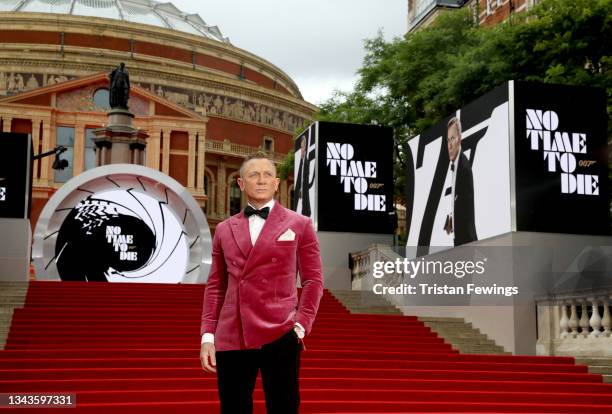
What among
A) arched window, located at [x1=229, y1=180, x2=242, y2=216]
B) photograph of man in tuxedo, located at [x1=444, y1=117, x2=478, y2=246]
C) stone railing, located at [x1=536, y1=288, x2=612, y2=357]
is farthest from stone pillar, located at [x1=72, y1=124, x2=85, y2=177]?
stone railing, located at [x1=536, y1=288, x2=612, y2=357]

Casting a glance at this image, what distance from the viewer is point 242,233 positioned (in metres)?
4.29

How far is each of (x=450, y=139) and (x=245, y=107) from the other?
154 ft

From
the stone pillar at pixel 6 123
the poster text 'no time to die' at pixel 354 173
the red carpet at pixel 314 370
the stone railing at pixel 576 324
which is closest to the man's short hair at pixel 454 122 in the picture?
the red carpet at pixel 314 370

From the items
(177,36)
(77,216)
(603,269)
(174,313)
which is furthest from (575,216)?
(177,36)

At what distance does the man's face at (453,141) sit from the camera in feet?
50.5

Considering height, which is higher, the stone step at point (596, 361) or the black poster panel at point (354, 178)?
the black poster panel at point (354, 178)

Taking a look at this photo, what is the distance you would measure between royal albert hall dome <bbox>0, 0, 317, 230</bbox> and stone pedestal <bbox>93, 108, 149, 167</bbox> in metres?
17.3

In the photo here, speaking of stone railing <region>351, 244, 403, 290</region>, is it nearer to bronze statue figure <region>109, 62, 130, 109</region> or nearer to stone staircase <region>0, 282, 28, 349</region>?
stone staircase <region>0, 282, 28, 349</region>

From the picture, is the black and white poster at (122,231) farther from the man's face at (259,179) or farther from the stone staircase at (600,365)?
the man's face at (259,179)

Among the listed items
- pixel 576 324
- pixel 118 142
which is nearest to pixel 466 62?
pixel 118 142

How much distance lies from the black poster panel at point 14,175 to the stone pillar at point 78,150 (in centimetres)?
2980

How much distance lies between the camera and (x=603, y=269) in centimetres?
1227

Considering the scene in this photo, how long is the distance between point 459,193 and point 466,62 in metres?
12.2

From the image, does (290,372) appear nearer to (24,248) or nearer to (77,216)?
(24,248)
